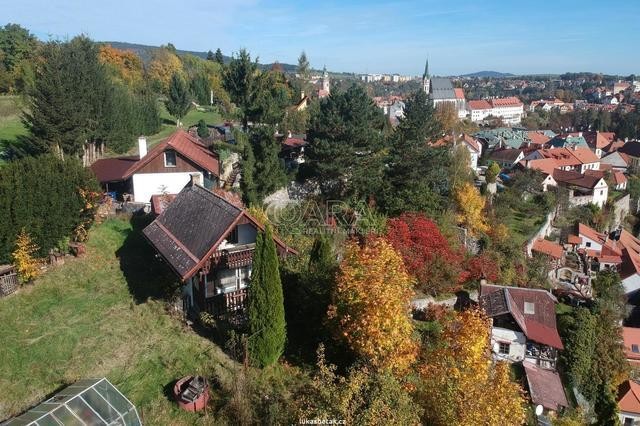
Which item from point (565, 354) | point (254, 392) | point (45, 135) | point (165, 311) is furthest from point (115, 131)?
point (565, 354)

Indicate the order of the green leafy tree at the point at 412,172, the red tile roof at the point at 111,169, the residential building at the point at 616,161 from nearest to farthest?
the red tile roof at the point at 111,169
the green leafy tree at the point at 412,172
the residential building at the point at 616,161

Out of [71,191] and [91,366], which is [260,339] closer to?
[91,366]

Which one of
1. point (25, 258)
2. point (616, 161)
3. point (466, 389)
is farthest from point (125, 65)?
point (616, 161)

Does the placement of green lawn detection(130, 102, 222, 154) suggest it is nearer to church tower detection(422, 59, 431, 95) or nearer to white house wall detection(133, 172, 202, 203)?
white house wall detection(133, 172, 202, 203)

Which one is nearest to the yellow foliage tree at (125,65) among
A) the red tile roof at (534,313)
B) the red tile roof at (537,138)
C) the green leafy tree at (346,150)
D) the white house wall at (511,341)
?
the green leafy tree at (346,150)

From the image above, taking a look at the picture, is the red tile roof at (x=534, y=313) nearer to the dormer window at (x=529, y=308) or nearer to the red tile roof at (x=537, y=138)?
the dormer window at (x=529, y=308)

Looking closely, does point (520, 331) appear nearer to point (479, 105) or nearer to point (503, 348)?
point (503, 348)
